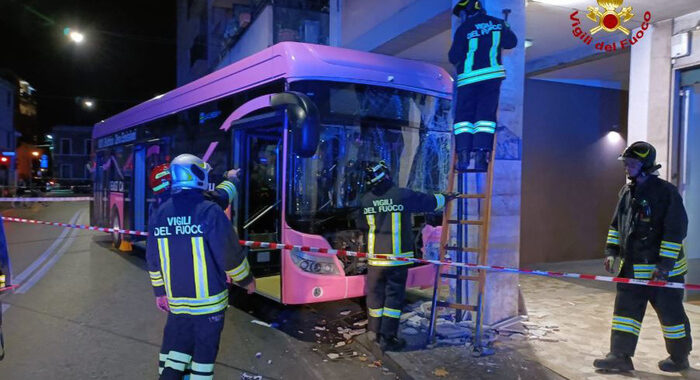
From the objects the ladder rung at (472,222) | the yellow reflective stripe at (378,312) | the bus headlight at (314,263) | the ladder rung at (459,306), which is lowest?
the yellow reflective stripe at (378,312)

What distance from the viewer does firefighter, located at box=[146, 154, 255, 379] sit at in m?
3.35

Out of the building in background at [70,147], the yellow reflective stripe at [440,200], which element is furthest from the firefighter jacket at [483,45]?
the building in background at [70,147]

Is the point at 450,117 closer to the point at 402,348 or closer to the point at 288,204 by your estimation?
the point at 288,204

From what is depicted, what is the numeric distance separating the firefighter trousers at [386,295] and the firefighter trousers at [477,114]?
1.49m

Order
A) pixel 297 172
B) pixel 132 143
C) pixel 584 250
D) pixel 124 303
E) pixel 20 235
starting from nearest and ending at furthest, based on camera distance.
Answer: pixel 297 172 < pixel 124 303 < pixel 584 250 < pixel 132 143 < pixel 20 235

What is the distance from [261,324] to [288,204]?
177 centimetres

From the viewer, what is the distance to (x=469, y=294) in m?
5.93

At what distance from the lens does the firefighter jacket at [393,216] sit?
512 cm

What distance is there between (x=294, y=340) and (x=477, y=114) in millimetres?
3213

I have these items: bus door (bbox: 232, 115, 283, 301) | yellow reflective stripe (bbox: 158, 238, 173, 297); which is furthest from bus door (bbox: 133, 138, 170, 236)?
yellow reflective stripe (bbox: 158, 238, 173, 297)

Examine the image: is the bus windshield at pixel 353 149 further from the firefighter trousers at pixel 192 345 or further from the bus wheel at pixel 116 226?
the bus wheel at pixel 116 226

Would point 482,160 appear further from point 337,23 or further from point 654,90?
point 337,23

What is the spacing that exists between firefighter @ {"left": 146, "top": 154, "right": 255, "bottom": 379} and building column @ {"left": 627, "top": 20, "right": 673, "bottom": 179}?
6.00 meters

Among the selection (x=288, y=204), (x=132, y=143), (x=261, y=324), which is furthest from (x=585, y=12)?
(x=132, y=143)
